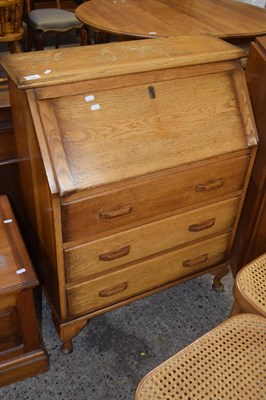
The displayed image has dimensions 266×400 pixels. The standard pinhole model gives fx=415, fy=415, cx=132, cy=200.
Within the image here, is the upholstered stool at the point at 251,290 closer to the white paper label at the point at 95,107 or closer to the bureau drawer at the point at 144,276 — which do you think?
the bureau drawer at the point at 144,276

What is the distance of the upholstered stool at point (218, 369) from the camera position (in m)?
1.12

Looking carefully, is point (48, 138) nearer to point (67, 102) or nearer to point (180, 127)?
point (67, 102)

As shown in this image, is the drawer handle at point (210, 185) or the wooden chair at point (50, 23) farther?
the wooden chair at point (50, 23)

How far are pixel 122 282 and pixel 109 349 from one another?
1.17ft

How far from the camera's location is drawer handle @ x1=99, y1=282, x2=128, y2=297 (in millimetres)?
1736

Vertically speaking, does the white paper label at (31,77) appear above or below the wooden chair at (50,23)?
above

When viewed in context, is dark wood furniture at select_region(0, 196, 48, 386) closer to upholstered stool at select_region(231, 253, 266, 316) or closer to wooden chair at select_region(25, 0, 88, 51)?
upholstered stool at select_region(231, 253, 266, 316)

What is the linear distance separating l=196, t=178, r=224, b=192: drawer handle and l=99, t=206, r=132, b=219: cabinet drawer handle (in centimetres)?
33

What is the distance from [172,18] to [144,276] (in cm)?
192

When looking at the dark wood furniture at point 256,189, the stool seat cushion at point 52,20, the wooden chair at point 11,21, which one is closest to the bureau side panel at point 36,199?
the dark wood furniture at point 256,189

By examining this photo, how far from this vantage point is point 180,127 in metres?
1.57

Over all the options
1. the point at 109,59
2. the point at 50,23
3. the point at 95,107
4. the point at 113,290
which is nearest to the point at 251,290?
the point at 113,290

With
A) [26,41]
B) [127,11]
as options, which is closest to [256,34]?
[127,11]

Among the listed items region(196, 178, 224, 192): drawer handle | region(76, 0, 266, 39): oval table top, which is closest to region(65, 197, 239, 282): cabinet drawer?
region(196, 178, 224, 192): drawer handle
